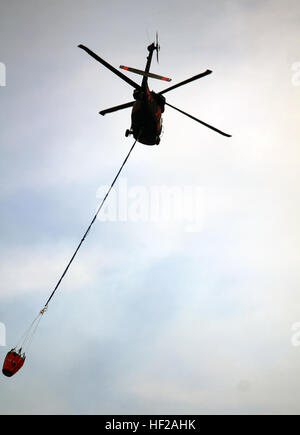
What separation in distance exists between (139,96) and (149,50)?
7.93 ft

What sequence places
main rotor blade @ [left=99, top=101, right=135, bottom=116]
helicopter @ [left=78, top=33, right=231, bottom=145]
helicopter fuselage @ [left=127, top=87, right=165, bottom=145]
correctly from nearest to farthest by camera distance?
helicopter @ [left=78, top=33, right=231, bottom=145], helicopter fuselage @ [left=127, top=87, right=165, bottom=145], main rotor blade @ [left=99, top=101, right=135, bottom=116]

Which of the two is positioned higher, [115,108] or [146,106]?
[115,108]

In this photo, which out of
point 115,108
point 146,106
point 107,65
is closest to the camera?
point 107,65

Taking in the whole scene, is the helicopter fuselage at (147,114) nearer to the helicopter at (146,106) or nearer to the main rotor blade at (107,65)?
the helicopter at (146,106)

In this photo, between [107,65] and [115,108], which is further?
[115,108]

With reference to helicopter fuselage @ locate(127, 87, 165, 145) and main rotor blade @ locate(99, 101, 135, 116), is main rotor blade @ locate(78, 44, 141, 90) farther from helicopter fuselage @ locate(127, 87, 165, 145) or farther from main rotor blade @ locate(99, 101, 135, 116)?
main rotor blade @ locate(99, 101, 135, 116)

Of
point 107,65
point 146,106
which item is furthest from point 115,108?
point 107,65

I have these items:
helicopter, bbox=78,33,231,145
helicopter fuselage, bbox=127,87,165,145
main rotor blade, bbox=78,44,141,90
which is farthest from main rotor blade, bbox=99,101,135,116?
main rotor blade, bbox=78,44,141,90

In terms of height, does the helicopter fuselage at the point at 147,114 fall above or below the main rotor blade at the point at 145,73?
below

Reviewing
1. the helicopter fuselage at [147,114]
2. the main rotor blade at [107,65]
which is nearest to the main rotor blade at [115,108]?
the helicopter fuselage at [147,114]

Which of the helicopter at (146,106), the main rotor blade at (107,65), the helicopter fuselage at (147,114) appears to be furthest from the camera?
the helicopter fuselage at (147,114)

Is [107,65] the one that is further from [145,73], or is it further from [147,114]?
[147,114]
